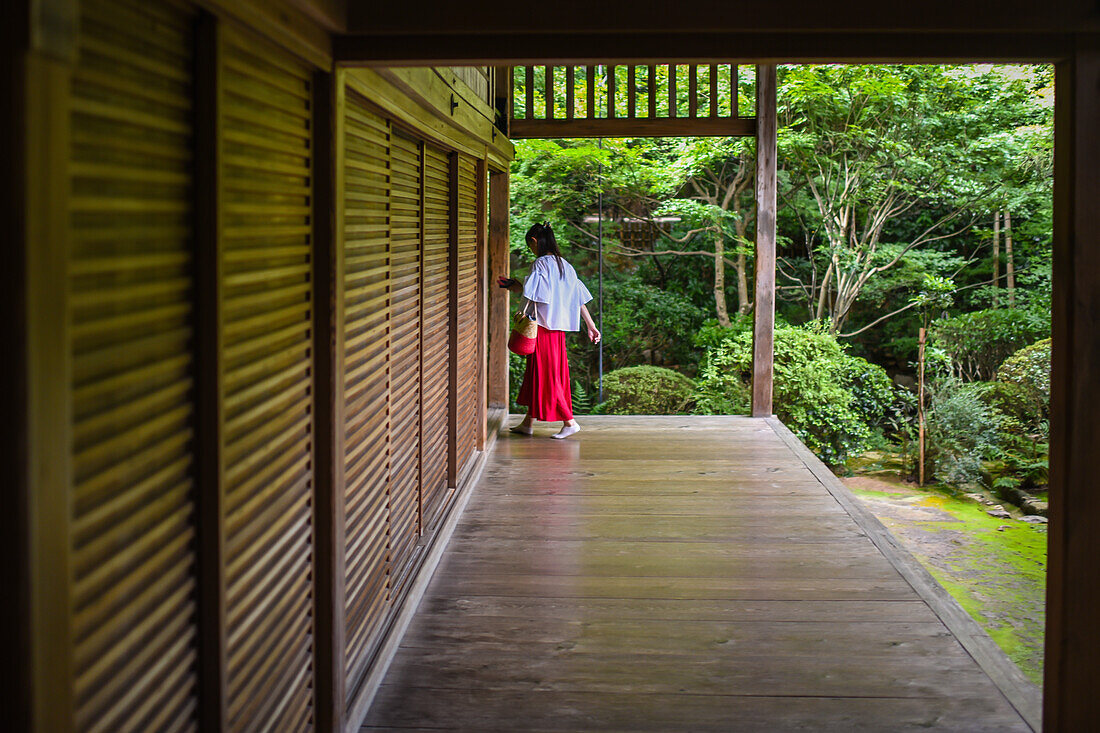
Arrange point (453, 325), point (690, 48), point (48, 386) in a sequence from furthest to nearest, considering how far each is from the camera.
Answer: point (453, 325) → point (690, 48) → point (48, 386)

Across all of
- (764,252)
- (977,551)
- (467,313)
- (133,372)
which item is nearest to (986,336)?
(977,551)

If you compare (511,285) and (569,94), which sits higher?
(569,94)

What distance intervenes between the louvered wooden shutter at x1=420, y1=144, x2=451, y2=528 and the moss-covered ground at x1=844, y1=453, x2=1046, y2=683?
258 cm

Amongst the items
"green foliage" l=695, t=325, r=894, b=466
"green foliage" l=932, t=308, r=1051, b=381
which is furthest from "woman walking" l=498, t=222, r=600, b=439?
"green foliage" l=932, t=308, r=1051, b=381

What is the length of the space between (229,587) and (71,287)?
2.31ft

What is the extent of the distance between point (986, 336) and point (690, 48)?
8.21 m

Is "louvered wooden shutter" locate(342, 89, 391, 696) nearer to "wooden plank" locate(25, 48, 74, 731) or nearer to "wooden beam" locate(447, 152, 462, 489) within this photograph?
"wooden plank" locate(25, 48, 74, 731)

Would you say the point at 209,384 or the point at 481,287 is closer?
the point at 209,384

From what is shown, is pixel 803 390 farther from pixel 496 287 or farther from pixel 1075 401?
pixel 1075 401

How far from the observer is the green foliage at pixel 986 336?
938 cm

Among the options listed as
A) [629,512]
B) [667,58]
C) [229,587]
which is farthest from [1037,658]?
[229,587]

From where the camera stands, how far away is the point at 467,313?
5055mm

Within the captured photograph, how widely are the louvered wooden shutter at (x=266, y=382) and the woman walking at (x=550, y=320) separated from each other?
3.88 m

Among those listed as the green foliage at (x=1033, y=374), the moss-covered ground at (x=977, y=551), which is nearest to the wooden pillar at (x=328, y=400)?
the moss-covered ground at (x=977, y=551)
